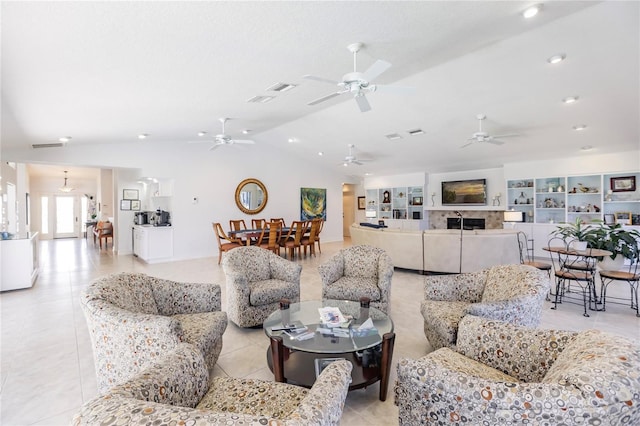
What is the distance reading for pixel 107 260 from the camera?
7.95m

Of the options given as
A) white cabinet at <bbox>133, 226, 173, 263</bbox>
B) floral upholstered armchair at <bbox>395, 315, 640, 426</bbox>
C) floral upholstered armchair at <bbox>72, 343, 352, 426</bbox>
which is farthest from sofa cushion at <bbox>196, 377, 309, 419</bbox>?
white cabinet at <bbox>133, 226, 173, 263</bbox>

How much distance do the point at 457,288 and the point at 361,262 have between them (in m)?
1.26

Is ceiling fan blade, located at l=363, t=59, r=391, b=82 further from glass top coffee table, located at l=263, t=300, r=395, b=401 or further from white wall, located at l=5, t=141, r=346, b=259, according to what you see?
white wall, located at l=5, t=141, r=346, b=259

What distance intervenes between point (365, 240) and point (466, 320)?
4857 mm

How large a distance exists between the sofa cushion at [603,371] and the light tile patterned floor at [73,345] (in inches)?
46.3

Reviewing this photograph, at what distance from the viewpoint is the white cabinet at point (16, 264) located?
4.89 metres

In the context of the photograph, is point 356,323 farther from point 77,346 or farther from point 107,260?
point 107,260

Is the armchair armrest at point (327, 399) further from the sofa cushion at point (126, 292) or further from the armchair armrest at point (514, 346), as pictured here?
the sofa cushion at point (126, 292)

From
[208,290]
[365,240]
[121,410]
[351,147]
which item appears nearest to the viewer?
[121,410]

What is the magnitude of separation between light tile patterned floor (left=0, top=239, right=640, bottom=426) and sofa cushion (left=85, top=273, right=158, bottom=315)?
0.71 metres

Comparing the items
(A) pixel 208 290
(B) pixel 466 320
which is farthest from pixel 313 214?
(B) pixel 466 320

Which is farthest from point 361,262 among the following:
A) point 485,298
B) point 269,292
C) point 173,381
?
point 173,381

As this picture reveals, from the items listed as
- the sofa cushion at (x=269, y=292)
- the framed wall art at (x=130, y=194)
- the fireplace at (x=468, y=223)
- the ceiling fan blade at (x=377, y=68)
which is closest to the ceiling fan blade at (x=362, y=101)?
the ceiling fan blade at (x=377, y=68)

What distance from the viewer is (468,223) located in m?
9.44
